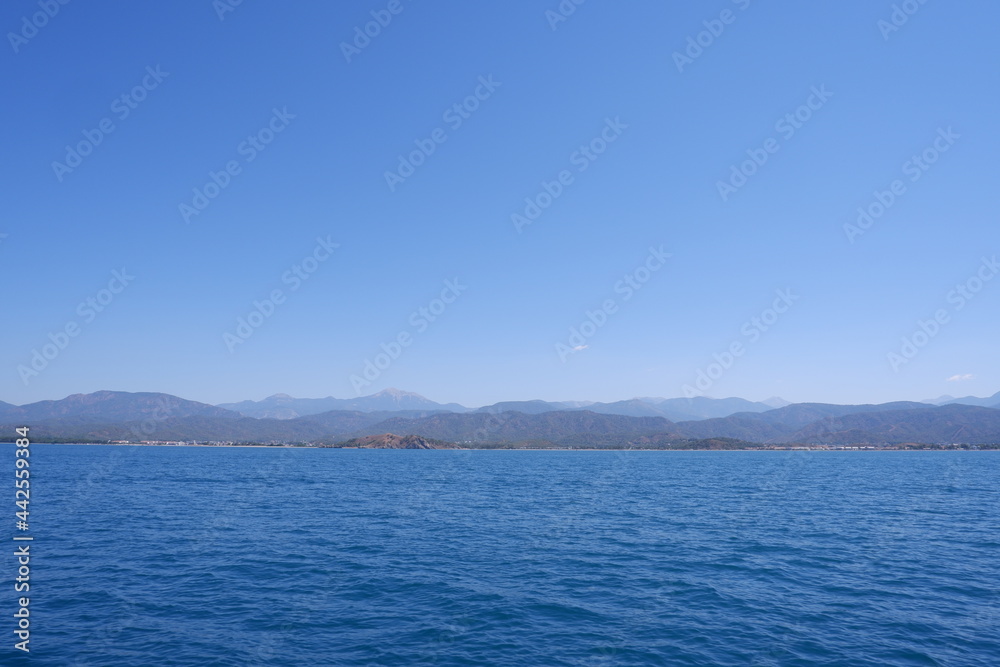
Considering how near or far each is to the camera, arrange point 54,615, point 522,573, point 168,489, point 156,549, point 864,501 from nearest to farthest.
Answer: point 54,615 < point 522,573 < point 156,549 < point 864,501 < point 168,489

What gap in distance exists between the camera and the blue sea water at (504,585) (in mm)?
23109

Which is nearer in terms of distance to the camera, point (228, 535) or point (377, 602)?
point (377, 602)

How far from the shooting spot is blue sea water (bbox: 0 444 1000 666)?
75.8 ft

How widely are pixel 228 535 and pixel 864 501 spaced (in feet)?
276

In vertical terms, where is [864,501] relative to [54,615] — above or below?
below

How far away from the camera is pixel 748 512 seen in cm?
6412

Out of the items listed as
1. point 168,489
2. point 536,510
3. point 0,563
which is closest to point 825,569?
point 536,510

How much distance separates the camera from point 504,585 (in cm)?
3253

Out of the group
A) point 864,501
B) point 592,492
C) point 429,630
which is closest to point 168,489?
point 592,492

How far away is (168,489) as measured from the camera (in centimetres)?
8269

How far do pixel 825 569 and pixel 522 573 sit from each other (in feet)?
72.5

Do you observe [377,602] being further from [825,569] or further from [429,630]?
[825,569]

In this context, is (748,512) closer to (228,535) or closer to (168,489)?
(228,535)

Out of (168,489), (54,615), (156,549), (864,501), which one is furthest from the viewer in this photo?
(168,489)
